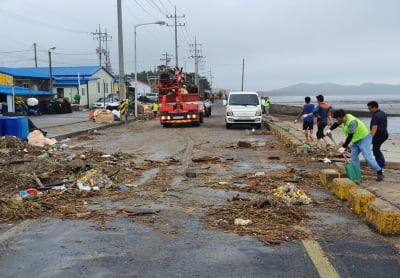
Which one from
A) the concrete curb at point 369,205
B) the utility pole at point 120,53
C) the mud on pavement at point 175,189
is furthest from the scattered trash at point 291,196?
the utility pole at point 120,53

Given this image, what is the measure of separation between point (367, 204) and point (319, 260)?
191 centimetres

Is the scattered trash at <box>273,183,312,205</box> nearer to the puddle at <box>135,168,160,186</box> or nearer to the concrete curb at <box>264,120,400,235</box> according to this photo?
the concrete curb at <box>264,120,400,235</box>

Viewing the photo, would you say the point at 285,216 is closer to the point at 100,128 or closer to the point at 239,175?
the point at 239,175

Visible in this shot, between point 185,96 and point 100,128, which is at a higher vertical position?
point 185,96

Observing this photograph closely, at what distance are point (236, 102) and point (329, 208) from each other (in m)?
17.7

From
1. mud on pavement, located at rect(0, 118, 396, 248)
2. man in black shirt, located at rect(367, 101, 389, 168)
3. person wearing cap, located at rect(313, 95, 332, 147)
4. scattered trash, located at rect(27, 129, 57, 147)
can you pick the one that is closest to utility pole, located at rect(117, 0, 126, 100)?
scattered trash, located at rect(27, 129, 57, 147)

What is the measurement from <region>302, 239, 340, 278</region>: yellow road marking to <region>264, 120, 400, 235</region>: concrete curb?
0.98 m

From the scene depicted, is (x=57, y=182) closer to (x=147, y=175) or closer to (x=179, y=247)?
(x=147, y=175)

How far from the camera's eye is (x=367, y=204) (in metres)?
6.39

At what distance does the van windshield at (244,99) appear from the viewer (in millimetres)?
24405

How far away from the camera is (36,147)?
48.2 ft

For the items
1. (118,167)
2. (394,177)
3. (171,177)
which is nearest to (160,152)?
(118,167)

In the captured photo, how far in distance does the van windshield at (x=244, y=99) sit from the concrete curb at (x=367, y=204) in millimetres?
15584

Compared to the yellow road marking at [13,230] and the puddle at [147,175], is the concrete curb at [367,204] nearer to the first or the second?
the puddle at [147,175]
